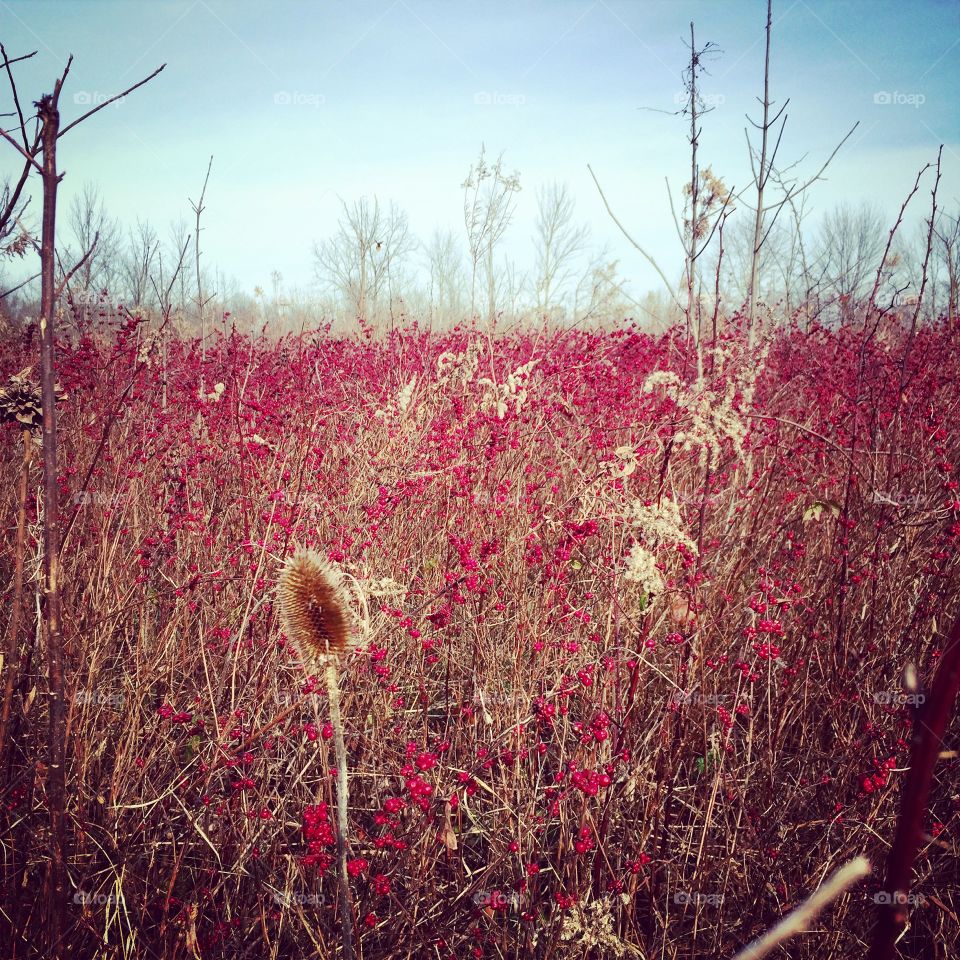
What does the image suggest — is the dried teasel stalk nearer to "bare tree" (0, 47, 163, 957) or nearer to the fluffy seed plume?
the fluffy seed plume

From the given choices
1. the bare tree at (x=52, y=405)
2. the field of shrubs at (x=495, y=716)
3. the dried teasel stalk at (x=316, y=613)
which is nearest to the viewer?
the bare tree at (x=52, y=405)

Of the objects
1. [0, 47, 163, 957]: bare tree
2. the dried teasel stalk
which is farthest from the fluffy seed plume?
[0, 47, 163, 957]: bare tree

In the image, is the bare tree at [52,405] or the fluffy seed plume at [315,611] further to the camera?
the fluffy seed plume at [315,611]

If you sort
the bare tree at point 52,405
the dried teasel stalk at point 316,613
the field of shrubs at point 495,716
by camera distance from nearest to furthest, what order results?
1. the bare tree at point 52,405
2. the dried teasel stalk at point 316,613
3. the field of shrubs at point 495,716

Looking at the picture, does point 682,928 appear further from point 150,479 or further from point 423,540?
point 150,479

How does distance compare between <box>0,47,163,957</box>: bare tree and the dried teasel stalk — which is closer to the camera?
<box>0,47,163,957</box>: bare tree

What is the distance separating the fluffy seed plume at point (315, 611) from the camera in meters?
1.55

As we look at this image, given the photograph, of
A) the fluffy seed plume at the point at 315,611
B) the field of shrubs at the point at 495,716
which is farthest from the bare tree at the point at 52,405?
the fluffy seed plume at the point at 315,611

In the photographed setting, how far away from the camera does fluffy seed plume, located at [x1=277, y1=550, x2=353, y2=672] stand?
155cm

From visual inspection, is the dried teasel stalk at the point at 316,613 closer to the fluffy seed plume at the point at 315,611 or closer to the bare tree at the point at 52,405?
the fluffy seed plume at the point at 315,611

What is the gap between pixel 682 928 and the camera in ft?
6.74

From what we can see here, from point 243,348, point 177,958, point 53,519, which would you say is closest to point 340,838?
point 53,519

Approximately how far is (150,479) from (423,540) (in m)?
2.28

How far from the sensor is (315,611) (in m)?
1.59
